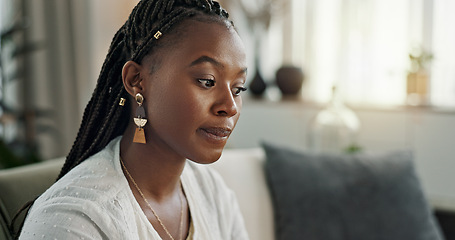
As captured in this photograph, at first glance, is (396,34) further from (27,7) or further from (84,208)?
(84,208)

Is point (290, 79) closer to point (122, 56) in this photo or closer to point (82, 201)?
point (122, 56)

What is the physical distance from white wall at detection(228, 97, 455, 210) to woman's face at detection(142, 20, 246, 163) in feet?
6.18

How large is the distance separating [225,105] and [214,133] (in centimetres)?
6

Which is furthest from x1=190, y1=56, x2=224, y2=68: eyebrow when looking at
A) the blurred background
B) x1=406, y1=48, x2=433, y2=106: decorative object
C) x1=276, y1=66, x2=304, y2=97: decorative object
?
x1=276, y1=66, x2=304, y2=97: decorative object

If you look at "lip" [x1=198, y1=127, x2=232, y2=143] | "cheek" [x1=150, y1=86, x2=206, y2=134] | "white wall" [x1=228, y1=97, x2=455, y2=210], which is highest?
"cheek" [x1=150, y1=86, x2=206, y2=134]

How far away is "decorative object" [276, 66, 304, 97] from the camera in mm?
3691

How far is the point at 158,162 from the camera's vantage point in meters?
1.04

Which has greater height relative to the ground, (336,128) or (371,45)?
(371,45)

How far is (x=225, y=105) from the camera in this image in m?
0.97

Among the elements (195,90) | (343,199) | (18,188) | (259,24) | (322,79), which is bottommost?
(343,199)

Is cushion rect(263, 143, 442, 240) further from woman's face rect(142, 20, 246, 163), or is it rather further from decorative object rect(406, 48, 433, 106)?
decorative object rect(406, 48, 433, 106)

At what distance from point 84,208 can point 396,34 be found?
289 centimetres

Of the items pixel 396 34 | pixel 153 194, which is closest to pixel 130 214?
pixel 153 194

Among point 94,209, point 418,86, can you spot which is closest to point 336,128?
point 418,86
